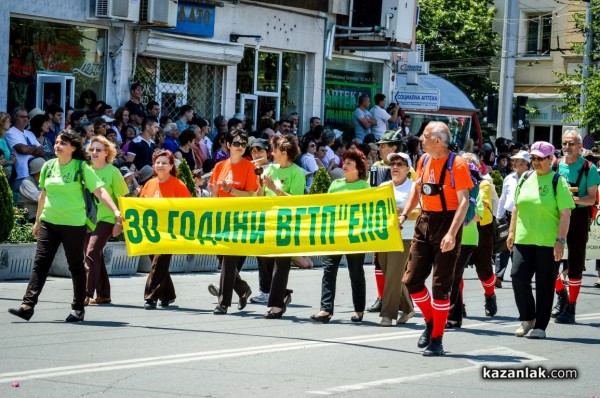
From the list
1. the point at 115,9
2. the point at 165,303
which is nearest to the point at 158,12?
the point at 115,9

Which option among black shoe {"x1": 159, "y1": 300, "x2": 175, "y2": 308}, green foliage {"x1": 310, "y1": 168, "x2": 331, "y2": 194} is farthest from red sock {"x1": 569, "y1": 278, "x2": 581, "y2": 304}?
green foliage {"x1": 310, "y1": 168, "x2": 331, "y2": 194}

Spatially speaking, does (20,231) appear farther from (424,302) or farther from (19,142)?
(424,302)

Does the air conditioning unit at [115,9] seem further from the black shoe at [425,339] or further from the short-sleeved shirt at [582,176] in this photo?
the black shoe at [425,339]

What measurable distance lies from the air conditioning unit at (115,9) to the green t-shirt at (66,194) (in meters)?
10.5

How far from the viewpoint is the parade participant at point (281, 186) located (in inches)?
511

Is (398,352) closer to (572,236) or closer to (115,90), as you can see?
(572,236)

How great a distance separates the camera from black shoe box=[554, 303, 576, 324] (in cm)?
1362

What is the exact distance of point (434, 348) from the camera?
10805 mm

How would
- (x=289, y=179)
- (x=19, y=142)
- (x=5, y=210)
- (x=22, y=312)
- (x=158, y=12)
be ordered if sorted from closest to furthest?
(x=22, y=312), (x=289, y=179), (x=5, y=210), (x=19, y=142), (x=158, y=12)

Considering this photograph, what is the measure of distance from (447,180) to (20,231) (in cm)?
757

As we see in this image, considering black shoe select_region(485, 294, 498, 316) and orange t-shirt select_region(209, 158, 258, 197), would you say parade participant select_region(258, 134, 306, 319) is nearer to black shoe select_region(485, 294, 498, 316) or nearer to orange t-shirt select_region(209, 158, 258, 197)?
orange t-shirt select_region(209, 158, 258, 197)

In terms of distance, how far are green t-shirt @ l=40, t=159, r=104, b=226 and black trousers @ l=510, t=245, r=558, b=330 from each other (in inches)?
157

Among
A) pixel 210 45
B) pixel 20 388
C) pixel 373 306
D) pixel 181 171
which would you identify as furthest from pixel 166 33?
pixel 20 388

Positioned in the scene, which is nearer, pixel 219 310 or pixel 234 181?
pixel 219 310
